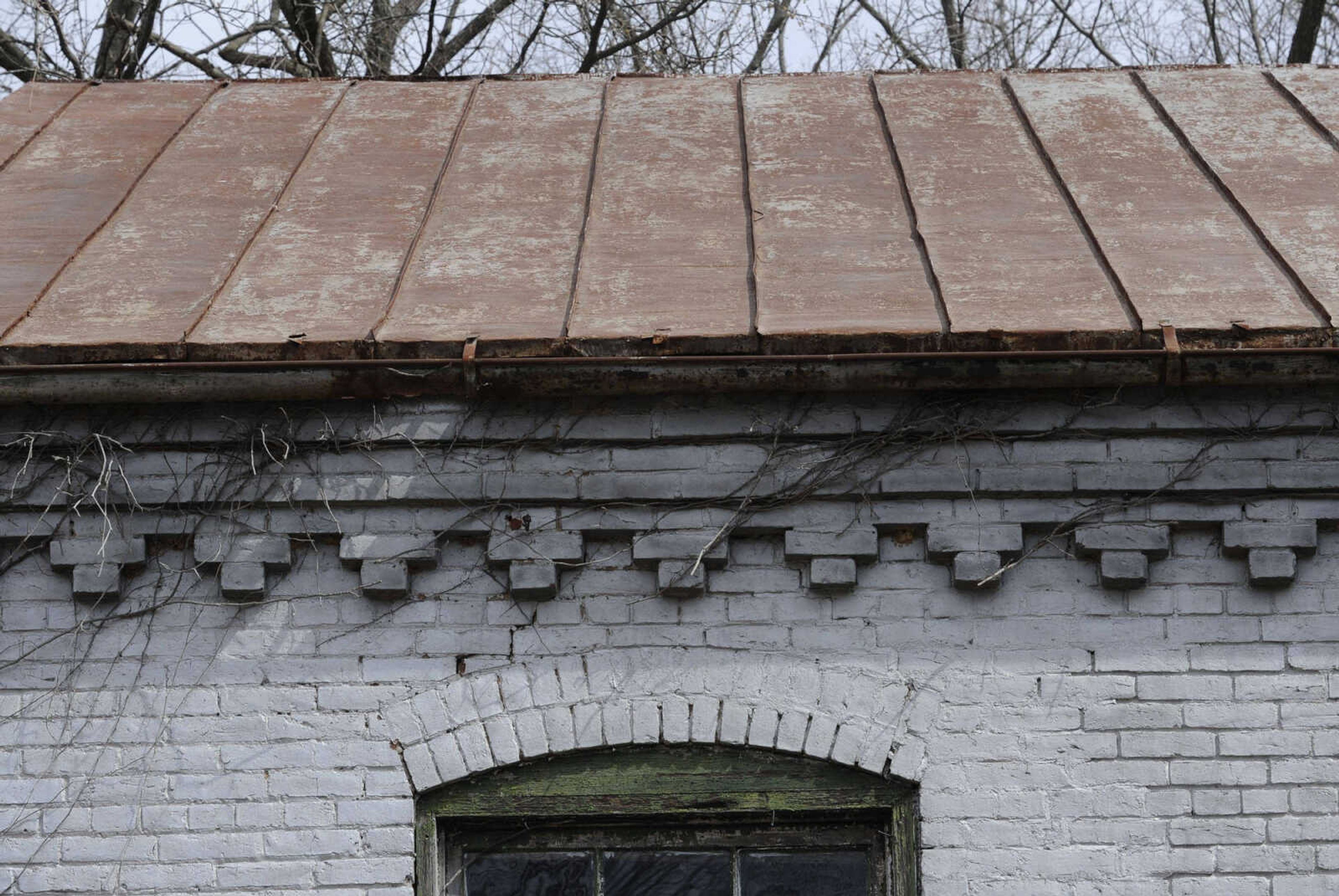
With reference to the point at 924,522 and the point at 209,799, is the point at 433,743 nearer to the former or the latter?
the point at 209,799

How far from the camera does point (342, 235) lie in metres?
4.27

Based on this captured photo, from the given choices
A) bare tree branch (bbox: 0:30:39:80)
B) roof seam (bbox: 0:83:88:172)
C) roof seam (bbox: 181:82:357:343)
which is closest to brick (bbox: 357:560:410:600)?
roof seam (bbox: 181:82:357:343)

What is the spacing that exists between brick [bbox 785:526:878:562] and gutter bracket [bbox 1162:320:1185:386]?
839 mm

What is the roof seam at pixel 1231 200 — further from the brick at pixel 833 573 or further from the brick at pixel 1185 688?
the brick at pixel 833 573

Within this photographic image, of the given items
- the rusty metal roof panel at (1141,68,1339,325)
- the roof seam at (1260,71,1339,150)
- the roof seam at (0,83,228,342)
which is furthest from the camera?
the roof seam at (1260,71,1339,150)

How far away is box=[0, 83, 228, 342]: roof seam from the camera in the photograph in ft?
12.4

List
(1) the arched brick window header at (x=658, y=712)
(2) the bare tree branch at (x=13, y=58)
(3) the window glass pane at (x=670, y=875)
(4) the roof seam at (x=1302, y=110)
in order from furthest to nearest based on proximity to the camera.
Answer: (2) the bare tree branch at (x=13, y=58), (4) the roof seam at (x=1302, y=110), (3) the window glass pane at (x=670, y=875), (1) the arched brick window header at (x=658, y=712)

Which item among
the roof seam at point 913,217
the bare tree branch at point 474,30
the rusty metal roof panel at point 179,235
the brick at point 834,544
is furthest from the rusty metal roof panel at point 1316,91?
the bare tree branch at point 474,30

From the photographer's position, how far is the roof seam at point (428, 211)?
373 cm

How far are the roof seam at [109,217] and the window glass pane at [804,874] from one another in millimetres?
2429

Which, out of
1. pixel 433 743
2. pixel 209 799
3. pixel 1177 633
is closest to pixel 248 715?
pixel 209 799

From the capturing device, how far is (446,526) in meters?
3.65

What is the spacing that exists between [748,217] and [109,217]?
205 centimetres

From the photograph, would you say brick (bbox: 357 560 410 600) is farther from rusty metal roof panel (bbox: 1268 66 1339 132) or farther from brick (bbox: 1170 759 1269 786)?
rusty metal roof panel (bbox: 1268 66 1339 132)
